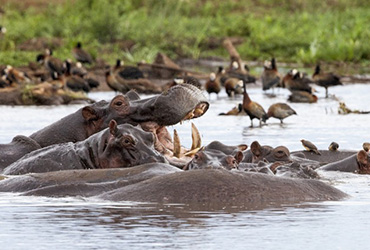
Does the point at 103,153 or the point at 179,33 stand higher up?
the point at 179,33

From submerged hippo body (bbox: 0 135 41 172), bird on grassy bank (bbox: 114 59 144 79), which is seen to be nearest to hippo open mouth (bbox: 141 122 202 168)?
submerged hippo body (bbox: 0 135 41 172)

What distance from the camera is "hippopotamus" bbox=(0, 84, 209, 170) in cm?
683

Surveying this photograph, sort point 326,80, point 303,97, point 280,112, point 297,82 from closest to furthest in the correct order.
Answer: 1. point 280,112
2. point 303,97
3. point 297,82
4. point 326,80

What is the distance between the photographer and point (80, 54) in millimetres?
26734

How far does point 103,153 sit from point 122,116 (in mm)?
668

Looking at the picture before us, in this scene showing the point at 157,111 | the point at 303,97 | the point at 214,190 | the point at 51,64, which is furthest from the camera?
the point at 51,64

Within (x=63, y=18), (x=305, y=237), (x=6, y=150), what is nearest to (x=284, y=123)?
(x=6, y=150)

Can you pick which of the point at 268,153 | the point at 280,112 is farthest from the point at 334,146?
the point at 280,112

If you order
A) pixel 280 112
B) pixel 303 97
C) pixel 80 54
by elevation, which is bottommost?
pixel 280 112

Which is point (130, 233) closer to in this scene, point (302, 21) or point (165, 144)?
point (165, 144)

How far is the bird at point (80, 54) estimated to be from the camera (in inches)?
1050

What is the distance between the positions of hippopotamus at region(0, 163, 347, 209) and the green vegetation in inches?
797

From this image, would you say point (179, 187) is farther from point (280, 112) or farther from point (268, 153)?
point (280, 112)

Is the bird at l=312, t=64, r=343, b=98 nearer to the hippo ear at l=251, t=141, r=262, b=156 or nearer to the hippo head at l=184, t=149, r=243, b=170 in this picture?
the hippo ear at l=251, t=141, r=262, b=156
